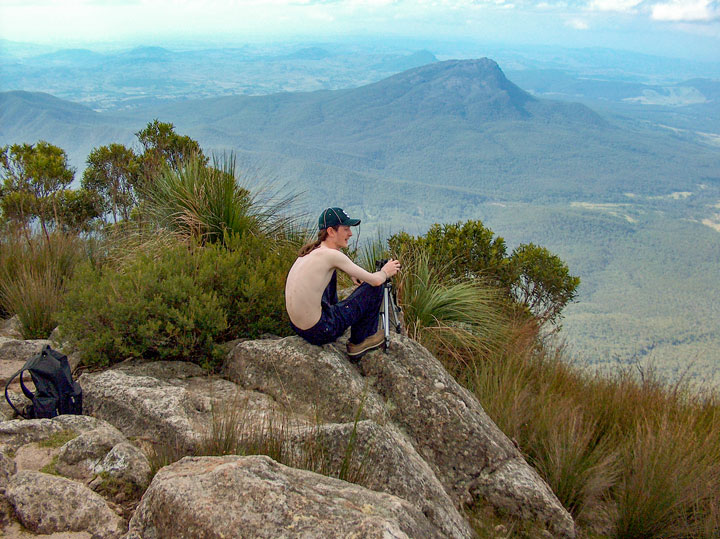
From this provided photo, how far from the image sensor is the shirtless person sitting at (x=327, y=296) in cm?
382

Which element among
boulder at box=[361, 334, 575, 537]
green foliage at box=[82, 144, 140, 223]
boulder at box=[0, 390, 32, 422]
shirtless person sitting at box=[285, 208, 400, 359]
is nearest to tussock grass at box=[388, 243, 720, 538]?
boulder at box=[361, 334, 575, 537]

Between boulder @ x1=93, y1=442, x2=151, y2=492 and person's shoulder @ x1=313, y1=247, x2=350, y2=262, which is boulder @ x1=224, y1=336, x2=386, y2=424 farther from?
boulder @ x1=93, y1=442, x2=151, y2=492

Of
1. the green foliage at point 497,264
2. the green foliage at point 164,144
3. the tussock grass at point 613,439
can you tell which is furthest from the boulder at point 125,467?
the green foliage at point 164,144

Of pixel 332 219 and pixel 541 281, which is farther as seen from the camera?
pixel 541 281

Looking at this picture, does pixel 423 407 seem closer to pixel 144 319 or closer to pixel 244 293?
pixel 244 293

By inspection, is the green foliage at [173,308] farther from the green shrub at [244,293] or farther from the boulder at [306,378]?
the boulder at [306,378]

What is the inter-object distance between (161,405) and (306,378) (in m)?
1.02

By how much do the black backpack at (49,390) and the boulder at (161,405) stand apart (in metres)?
0.15

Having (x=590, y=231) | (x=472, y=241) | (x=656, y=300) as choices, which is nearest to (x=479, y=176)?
(x=590, y=231)

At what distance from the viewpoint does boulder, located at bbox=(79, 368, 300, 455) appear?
2.94m

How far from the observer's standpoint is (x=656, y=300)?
95.0 meters

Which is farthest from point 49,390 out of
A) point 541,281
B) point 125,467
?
point 541,281

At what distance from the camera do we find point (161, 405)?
10.3 ft

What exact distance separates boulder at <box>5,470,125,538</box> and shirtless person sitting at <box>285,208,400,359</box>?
6.38 ft
